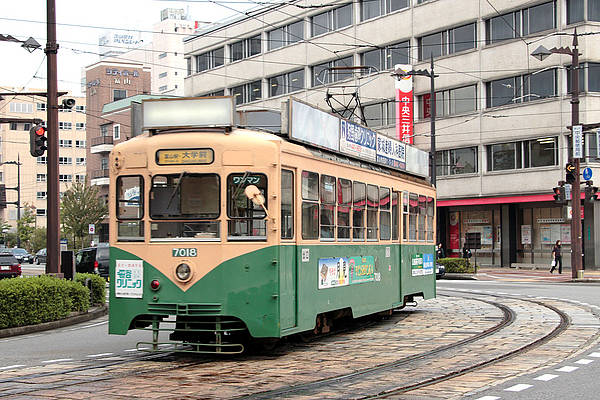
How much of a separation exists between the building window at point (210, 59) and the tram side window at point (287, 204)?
53016mm

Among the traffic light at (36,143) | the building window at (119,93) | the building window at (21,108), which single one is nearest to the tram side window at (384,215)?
the traffic light at (36,143)

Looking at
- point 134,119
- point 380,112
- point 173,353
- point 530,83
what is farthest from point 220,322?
point 380,112

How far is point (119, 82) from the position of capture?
92125 millimetres

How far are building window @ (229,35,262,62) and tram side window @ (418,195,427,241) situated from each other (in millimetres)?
42990

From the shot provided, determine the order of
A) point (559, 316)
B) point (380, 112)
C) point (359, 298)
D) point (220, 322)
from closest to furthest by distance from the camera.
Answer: point (220, 322) → point (359, 298) → point (559, 316) → point (380, 112)

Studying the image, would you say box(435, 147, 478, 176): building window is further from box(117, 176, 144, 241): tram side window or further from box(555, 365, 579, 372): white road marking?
box(117, 176, 144, 241): tram side window

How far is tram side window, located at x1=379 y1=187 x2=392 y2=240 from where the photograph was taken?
1512cm

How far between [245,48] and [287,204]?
167ft

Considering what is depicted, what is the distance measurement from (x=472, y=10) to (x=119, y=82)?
5480 cm

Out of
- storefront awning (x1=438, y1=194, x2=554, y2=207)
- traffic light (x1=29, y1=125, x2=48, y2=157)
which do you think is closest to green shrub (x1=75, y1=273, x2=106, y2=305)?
traffic light (x1=29, y1=125, x2=48, y2=157)

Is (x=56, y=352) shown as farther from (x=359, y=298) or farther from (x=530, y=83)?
(x=530, y=83)

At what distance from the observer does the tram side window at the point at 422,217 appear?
1780 centimetres

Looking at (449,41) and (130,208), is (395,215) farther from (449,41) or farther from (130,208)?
(449,41)

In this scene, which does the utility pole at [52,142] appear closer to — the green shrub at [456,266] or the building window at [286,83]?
the green shrub at [456,266]
